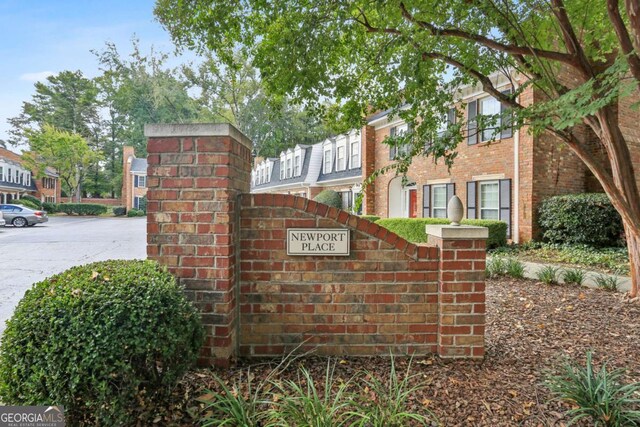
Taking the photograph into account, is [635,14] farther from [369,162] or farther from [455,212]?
[369,162]

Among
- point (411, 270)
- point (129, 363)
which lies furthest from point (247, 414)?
point (411, 270)

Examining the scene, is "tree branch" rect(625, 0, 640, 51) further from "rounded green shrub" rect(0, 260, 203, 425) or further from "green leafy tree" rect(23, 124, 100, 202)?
"green leafy tree" rect(23, 124, 100, 202)

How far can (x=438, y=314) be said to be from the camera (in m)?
3.10

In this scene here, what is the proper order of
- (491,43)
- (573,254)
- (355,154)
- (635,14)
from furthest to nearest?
(355,154) < (573,254) < (491,43) < (635,14)

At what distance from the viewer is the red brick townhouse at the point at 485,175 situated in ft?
35.2

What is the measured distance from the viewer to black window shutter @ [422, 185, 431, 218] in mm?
14508

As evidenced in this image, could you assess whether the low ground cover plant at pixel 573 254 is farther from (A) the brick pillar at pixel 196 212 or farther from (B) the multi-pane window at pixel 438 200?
(A) the brick pillar at pixel 196 212

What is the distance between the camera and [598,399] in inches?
87.5

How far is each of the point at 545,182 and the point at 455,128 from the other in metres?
6.80

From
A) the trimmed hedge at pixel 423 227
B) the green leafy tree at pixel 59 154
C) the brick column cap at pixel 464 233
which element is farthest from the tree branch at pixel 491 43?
the green leafy tree at pixel 59 154

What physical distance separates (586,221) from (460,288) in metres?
9.00

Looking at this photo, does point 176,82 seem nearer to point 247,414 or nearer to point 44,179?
point 44,179

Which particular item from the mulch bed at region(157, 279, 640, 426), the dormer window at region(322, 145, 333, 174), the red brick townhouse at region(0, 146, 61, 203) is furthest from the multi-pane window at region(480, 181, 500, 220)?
the red brick townhouse at region(0, 146, 61, 203)

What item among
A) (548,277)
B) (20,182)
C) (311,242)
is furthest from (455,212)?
(20,182)
